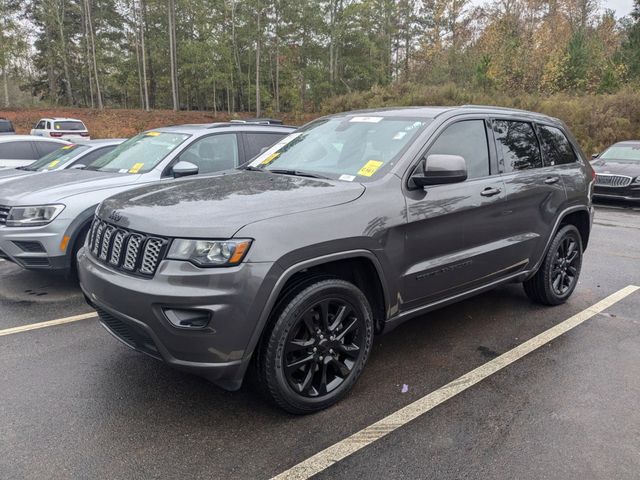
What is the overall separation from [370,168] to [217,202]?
1.10 metres

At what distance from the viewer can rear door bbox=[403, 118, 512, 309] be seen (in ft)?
11.1

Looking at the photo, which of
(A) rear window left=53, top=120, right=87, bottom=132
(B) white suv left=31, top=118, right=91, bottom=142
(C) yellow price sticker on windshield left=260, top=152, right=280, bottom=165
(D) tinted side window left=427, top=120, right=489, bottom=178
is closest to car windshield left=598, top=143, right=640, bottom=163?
(D) tinted side window left=427, top=120, right=489, bottom=178

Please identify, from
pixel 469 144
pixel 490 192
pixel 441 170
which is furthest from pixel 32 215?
pixel 490 192

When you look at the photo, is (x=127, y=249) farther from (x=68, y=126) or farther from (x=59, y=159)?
(x=68, y=126)

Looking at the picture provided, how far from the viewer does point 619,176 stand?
37.4 feet

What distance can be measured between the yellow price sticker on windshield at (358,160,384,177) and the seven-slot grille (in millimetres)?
1406

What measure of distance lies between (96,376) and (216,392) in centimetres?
88

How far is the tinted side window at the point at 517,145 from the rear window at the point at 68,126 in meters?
22.2

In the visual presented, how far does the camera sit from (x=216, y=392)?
3301mm

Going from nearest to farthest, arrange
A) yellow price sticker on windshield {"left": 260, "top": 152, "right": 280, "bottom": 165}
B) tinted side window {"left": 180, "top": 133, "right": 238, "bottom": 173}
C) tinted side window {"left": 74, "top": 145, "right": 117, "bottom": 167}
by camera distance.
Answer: yellow price sticker on windshield {"left": 260, "top": 152, "right": 280, "bottom": 165} → tinted side window {"left": 180, "top": 133, "right": 238, "bottom": 173} → tinted side window {"left": 74, "top": 145, "right": 117, "bottom": 167}

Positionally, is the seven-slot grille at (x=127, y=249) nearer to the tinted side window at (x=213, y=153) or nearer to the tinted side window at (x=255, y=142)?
the tinted side window at (x=213, y=153)

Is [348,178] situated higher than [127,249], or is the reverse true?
[348,178]

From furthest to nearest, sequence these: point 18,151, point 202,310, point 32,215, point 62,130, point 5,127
Answer: 1. point 62,130
2. point 5,127
3. point 18,151
4. point 32,215
5. point 202,310

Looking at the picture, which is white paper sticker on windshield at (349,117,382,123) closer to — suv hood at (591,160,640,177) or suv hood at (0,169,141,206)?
suv hood at (0,169,141,206)
